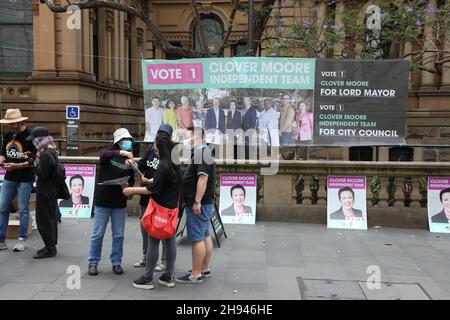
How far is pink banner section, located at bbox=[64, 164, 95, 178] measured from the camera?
9.09 m

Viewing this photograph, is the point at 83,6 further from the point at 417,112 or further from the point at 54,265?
the point at 417,112

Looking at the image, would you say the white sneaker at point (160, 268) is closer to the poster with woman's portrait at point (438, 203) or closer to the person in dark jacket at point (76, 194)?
the person in dark jacket at point (76, 194)

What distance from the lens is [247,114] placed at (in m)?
8.62

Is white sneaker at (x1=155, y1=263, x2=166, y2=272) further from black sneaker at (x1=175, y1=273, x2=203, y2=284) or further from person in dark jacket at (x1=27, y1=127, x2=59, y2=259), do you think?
person in dark jacket at (x1=27, y1=127, x2=59, y2=259)

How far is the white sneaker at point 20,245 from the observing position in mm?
6637

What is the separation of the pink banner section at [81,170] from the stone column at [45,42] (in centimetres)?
766

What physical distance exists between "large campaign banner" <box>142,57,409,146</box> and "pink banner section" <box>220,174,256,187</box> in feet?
2.04

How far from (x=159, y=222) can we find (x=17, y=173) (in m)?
2.83

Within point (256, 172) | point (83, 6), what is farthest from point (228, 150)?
point (83, 6)

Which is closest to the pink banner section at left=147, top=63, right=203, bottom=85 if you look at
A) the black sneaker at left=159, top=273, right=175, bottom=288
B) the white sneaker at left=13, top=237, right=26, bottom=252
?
the white sneaker at left=13, top=237, right=26, bottom=252

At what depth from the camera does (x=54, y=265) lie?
6.06 m

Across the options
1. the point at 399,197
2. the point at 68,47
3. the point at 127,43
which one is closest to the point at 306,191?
the point at 399,197

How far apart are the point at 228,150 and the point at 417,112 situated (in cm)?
1199

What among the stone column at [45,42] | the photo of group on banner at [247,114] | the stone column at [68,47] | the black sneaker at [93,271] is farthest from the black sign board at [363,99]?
the stone column at [45,42]
